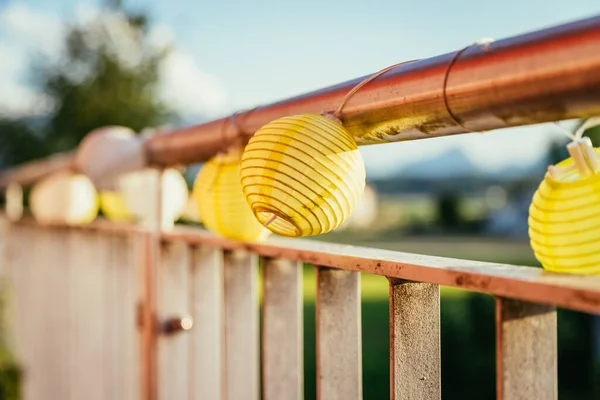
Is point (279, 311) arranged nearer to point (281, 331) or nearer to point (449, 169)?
point (281, 331)

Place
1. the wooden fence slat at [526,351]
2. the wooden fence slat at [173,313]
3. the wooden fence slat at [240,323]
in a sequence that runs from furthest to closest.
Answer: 1. the wooden fence slat at [173,313]
2. the wooden fence slat at [240,323]
3. the wooden fence slat at [526,351]

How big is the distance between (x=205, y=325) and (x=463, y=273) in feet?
Result: 2.77

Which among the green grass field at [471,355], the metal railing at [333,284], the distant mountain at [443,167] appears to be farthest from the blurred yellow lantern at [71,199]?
the distant mountain at [443,167]

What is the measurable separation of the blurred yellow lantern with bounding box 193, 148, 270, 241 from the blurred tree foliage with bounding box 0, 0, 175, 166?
34.3 feet

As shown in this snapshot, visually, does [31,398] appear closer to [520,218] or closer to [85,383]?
[85,383]

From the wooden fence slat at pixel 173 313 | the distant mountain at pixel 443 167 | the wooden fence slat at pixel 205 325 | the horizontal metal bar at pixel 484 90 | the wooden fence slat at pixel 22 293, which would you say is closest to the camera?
the horizontal metal bar at pixel 484 90

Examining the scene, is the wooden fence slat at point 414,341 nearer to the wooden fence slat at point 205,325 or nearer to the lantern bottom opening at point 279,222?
the lantern bottom opening at point 279,222

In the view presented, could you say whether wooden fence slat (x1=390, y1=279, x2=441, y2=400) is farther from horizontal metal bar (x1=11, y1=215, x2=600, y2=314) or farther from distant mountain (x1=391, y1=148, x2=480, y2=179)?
distant mountain (x1=391, y1=148, x2=480, y2=179)

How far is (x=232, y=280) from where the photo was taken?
1191 millimetres

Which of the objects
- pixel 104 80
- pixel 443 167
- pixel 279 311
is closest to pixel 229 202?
pixel 279 311

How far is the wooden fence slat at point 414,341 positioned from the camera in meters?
0.77

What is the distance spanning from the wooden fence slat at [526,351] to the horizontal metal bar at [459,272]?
0.10 ft

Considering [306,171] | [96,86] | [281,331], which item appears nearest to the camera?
[306,171]

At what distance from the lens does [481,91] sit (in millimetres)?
578
